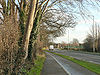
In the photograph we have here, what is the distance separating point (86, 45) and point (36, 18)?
42644 millimetres

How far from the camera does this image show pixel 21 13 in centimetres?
1300

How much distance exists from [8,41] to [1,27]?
74 centimetres

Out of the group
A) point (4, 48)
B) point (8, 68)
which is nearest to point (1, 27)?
point (4, 48)

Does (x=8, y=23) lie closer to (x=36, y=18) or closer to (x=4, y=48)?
(x=4, y=48)

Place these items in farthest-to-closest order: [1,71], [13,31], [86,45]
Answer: [86,45] < [13,31] < [1,71]

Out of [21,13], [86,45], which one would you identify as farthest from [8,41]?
[86,45]

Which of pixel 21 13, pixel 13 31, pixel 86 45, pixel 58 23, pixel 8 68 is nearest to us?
pixel 8 68

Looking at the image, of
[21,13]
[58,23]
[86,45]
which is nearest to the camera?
[21,13]

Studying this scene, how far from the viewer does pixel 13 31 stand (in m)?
6.59

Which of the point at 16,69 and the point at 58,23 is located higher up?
the point at 58,23

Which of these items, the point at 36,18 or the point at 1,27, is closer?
the point at 1,27

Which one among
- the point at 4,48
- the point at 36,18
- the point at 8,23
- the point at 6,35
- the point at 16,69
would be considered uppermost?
the point at 36,18

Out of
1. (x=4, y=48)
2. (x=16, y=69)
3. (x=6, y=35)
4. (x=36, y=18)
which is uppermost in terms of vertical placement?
(x=36, y=18)

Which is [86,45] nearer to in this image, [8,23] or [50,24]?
[50,24]
